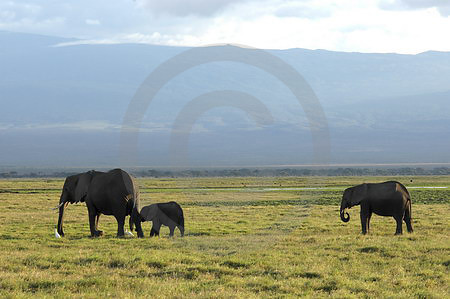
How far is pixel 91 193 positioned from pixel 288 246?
8.17 m

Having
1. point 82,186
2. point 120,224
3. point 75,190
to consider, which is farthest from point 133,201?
point 75,190

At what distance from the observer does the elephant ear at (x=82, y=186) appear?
2230 centimetres

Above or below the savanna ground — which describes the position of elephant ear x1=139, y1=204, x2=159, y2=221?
above

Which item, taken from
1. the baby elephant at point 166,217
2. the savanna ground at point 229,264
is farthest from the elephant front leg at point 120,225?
the baby elephant at point 166,217

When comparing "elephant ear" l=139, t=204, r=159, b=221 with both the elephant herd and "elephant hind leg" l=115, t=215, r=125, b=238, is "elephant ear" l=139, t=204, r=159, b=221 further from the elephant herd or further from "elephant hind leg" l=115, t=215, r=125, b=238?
"elephant hind leg" l=115, t=215, r=125, b=238

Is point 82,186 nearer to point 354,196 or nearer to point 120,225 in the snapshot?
point 120,225

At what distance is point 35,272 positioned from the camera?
14242 millimetres

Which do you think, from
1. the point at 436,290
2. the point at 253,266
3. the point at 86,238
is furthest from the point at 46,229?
the point at 436,290

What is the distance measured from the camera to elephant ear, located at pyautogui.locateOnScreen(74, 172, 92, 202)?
22.3 meters

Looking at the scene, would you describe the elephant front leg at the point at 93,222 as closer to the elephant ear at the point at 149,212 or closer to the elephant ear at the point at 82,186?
the elephant ear at the point at 82,186

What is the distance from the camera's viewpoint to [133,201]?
21.5m

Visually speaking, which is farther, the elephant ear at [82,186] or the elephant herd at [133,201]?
the elephant ear at [82,186]

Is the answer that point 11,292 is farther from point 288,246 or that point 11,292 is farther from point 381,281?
point 288,246

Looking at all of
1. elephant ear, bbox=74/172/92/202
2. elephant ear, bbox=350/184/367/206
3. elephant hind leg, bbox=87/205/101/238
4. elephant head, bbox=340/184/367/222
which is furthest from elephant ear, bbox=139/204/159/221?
elephant ear, bbox=350/184/367/206
